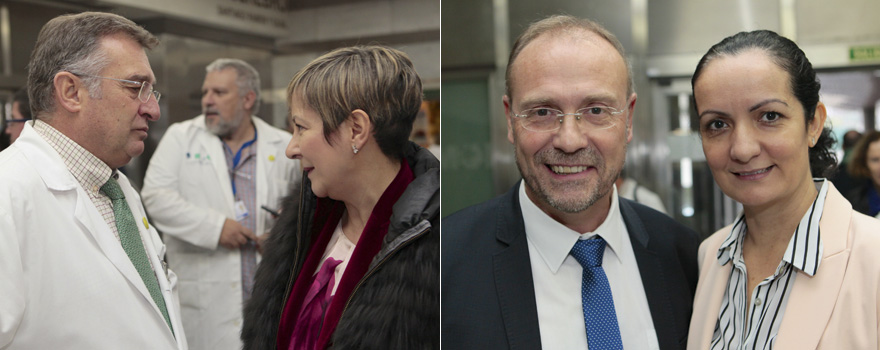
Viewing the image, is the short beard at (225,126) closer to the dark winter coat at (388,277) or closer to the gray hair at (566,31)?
the dark winter coat at (388,277)

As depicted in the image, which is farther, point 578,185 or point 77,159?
point 578,185

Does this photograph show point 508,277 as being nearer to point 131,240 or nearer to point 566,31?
point 566,31

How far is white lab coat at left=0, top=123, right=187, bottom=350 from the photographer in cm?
171

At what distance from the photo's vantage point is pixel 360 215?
1.79m

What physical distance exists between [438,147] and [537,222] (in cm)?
56

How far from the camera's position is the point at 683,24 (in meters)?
3.02

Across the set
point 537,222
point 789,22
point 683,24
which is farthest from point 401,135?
point 789,22

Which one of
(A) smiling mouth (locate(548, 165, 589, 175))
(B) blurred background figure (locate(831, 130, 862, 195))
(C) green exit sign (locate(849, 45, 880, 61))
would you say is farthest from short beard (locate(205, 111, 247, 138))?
(C) green exit sign (locate(849, 45, 880, 61))

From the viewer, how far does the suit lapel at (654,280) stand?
2.30 m

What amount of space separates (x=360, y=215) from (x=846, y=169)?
2.39 meters

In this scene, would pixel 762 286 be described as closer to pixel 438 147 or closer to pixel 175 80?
pixel 438 147

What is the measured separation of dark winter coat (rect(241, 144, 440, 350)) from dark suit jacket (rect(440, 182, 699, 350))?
0.22 metres

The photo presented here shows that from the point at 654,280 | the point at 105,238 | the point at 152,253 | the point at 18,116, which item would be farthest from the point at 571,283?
the point at 18,116

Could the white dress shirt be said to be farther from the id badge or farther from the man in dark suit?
the id badge
